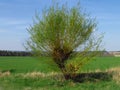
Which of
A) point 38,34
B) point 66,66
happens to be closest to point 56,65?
point 66,66

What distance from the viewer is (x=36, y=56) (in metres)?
21.6

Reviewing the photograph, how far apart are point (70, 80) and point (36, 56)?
2686mm

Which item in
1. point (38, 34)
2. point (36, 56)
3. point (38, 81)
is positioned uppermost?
point (38, 34)

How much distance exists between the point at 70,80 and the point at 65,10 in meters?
4.47

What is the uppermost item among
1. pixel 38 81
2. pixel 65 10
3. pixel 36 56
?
pixel 65 10

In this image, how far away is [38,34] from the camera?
20859 millimetres

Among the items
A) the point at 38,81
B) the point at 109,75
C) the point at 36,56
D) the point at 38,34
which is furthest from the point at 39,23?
the point at 109,75

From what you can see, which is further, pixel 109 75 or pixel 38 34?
pixel 109 75

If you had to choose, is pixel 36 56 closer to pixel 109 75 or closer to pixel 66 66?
pixel 66 66

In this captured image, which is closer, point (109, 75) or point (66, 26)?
point (66, 26)

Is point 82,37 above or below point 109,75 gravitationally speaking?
above

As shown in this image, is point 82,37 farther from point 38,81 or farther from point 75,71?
point 38,81

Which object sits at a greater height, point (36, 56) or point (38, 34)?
point (38, 34)

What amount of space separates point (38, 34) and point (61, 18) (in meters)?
1.75
